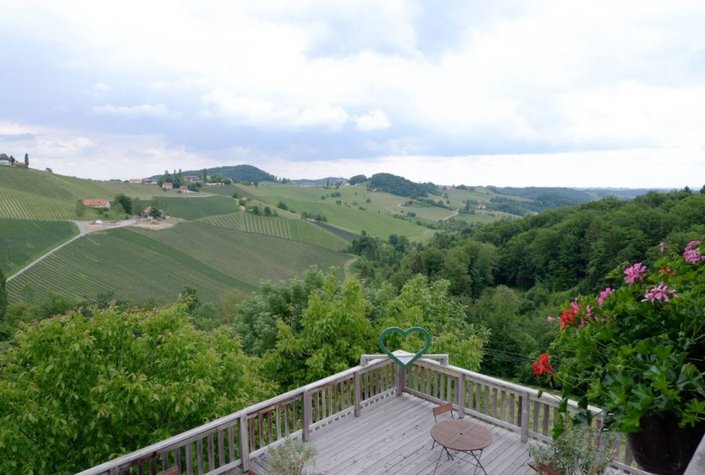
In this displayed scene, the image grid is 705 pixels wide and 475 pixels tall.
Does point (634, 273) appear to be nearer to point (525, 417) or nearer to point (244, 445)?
point (525, 417)

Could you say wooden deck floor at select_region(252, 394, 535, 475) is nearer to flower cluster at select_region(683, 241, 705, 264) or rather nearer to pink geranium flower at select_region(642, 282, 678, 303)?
flower cluster at select_region(683, 241, 705, 264)

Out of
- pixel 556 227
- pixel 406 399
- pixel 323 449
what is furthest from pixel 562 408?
pixel 556 227

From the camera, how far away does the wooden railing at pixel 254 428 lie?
3936 mm

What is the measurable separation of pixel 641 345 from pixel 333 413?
193 inches

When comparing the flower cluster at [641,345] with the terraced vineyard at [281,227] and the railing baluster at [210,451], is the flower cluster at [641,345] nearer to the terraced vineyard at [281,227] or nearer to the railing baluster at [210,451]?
the railing baluster at [210,451]

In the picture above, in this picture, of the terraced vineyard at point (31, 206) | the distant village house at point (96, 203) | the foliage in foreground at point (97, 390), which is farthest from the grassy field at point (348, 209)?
the foliage in foreground at point (97, 390)

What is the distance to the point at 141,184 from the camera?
79.4m

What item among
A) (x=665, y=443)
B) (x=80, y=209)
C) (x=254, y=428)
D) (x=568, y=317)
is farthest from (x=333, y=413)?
(x=80, y=209)

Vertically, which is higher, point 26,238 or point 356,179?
point 356,179

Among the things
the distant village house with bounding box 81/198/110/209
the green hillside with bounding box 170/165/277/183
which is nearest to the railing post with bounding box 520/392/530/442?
the distant village house with bounding box 81/198/110/209

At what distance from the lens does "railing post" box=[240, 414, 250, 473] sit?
4.54 metres

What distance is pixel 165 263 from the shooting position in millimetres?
43719

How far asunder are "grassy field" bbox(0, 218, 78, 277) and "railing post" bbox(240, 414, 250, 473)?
4297 cm

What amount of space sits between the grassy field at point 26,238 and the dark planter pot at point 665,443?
154 ft
